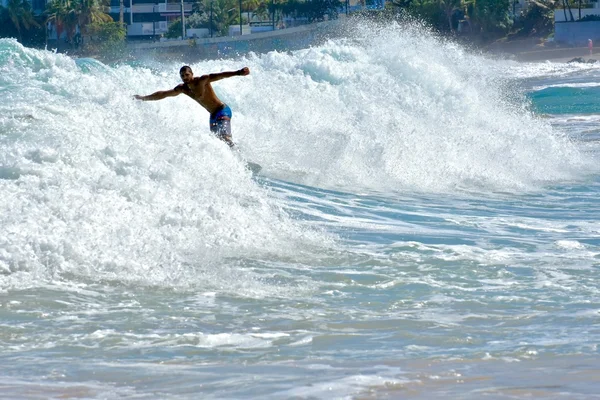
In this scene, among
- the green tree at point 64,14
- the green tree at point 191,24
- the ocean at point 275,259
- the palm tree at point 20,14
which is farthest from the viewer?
the green tree at point 191,24

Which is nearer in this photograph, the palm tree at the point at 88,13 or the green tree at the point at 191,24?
the palm tree at the point at 88,13

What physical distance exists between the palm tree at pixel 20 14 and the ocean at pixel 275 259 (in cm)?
7324


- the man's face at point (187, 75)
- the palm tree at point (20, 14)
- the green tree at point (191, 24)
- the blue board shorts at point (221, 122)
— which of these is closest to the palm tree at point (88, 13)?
the palm tree at point (20, 14)

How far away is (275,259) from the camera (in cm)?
890

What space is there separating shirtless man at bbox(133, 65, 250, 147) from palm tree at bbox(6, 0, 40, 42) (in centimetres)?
7883

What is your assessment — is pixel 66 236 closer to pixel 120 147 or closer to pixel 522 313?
pixel 120 147

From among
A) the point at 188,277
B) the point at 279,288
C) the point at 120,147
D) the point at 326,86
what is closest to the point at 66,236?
the point at 188,277

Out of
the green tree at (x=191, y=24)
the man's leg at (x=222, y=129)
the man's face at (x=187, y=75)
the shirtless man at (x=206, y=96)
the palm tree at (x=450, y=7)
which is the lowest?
the man's leg at (x=222, y=129)

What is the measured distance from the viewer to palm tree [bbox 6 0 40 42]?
8762cm

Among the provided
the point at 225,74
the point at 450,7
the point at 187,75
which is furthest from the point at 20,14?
the point at 225,74

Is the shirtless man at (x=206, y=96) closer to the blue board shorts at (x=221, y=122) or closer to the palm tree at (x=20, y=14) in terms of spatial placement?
the blue board shorts at (x=221, y=122)

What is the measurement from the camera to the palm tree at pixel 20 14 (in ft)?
287

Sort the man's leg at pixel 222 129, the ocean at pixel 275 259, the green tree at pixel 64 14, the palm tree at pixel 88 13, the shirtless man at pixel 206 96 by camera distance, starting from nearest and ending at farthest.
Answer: the ocean at pixel 275 259 → the shirtless man at pixel 206 96 → the man's leg at pixel 222 129 → the green tree at pixel 64 14 → the palm tree at pixel 88 13

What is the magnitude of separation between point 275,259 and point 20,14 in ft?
273
